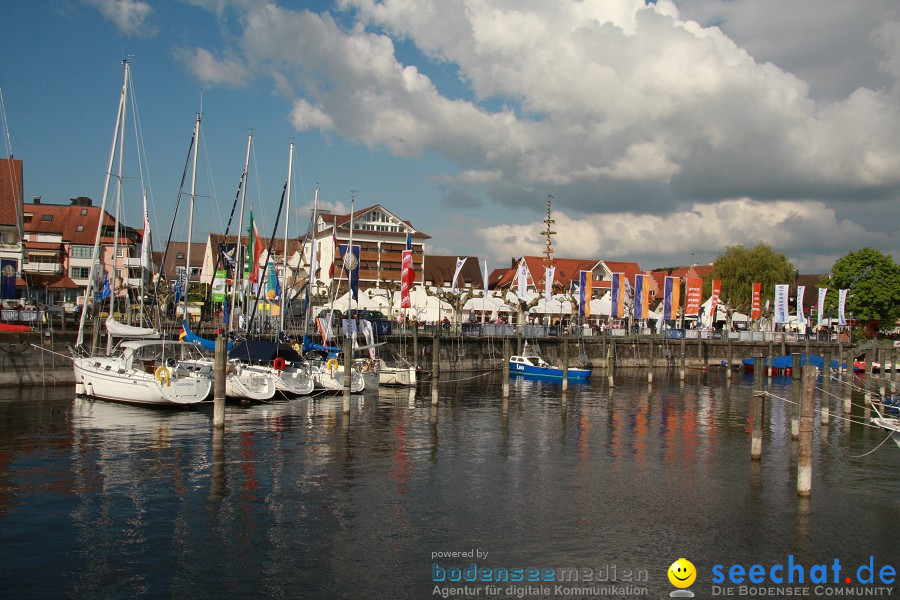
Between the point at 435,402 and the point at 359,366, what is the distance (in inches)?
386

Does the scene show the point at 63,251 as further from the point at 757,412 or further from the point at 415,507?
the point at 757,412

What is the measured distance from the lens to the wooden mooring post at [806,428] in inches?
863

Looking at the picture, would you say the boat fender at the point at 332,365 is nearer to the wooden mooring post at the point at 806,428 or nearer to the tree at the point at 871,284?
the wooden mooring post at the point at 806,428

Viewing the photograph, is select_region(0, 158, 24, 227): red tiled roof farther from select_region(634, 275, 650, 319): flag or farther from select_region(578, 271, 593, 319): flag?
select_region(634, 275, 650, 319): flag

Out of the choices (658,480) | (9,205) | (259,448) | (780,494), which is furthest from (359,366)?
(9,205)

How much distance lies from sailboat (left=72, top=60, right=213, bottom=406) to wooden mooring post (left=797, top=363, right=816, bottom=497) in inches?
1176

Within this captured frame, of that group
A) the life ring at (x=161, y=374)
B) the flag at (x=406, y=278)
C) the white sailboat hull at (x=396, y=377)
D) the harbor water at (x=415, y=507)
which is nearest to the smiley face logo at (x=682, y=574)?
the harbor water at (x=415, y=507)

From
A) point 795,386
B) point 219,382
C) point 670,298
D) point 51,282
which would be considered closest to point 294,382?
point 219,382

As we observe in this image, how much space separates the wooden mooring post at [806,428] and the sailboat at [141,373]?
1176 inches

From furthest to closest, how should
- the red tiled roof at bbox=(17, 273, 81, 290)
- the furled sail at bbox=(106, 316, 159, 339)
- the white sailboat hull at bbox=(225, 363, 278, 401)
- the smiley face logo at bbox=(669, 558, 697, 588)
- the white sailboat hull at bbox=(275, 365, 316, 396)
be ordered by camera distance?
1. the red tiled roof at bbox=(17, 273, 81, 290)
2. the white sailboat hull at bbox=(275, 365, 316, 396)
3. the furled sail at bbox=(106, 316, 159, 339)
4. the white sailboat hull at bbox=(225, 363, 278, 401)
5. the smiley face logo at bbox=(669, 558, 697, 588)

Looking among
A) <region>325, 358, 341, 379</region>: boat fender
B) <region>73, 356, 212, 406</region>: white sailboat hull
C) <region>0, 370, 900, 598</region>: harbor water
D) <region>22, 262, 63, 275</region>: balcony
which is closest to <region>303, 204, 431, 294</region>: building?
<region>22, 262, 63, 275</region>: balcony

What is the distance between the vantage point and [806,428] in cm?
2183

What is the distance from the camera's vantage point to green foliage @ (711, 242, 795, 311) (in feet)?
375

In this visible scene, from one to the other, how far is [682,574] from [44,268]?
8507 cm
